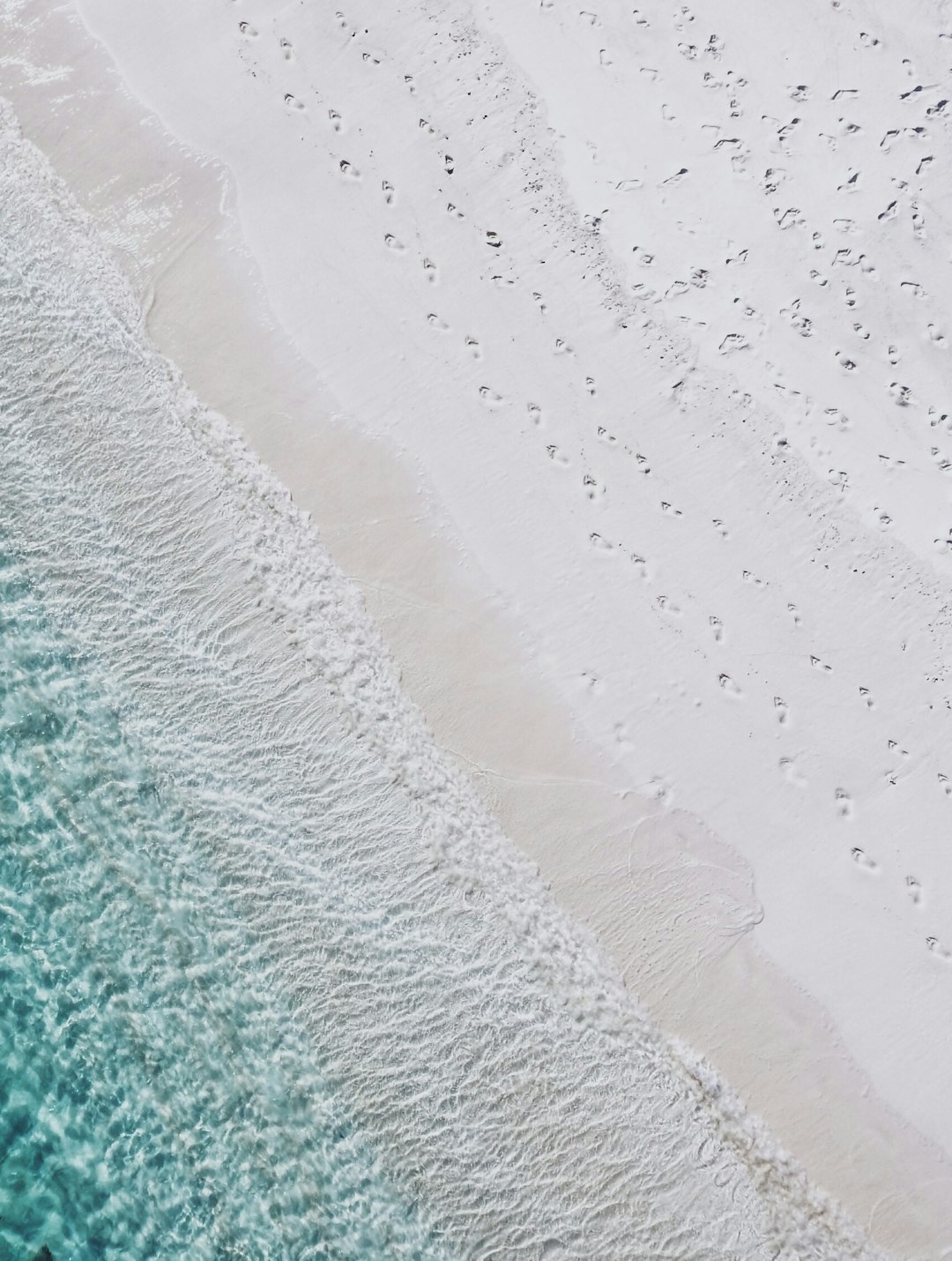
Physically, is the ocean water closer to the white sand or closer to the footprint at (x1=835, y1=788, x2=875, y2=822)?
the white sand

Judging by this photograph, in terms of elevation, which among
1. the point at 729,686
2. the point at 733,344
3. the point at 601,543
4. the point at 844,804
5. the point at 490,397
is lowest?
the point at 844,804

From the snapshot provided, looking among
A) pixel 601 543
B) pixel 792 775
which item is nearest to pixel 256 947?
pixel 601 543

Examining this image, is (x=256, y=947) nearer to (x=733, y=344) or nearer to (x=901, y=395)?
(x=733, y=344)

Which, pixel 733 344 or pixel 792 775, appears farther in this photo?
pixel 733 344

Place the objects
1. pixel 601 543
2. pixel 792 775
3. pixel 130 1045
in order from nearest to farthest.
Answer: pixel 130 1045 → pixel 792 775 → pixel 601 543

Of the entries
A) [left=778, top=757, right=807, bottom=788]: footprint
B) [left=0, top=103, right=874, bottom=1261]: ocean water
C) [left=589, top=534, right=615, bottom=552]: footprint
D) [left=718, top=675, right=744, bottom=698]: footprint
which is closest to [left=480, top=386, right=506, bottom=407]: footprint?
[left=589, top=534, right=615, bottom=552]: footprint

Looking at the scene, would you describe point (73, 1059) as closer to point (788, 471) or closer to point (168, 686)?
point (168, 686)

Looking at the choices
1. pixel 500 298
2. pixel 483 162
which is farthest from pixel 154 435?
pixel 483 162
